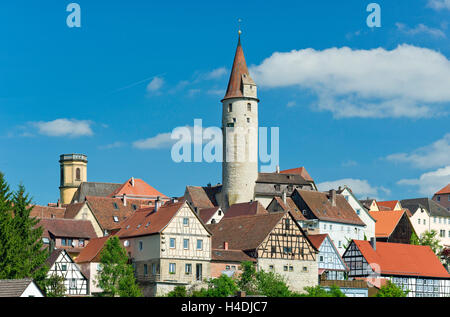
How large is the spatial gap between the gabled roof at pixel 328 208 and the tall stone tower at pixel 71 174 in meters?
41.8

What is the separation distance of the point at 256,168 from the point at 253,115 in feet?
20.3

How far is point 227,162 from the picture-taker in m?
96.4

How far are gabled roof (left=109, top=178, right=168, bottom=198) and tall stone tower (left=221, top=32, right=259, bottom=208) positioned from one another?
16.1 m

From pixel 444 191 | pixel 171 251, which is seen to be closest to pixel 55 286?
pixel 171 251

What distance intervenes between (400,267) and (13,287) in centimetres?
3969

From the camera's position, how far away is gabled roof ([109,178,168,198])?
360ft

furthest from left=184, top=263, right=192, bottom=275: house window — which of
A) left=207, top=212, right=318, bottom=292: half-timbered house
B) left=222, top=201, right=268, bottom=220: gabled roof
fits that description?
left=222, top=201, right=268, bottom=220: gabled roof

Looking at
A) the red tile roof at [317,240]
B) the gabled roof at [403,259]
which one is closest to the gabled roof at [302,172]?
the gabled roof at [403,259]

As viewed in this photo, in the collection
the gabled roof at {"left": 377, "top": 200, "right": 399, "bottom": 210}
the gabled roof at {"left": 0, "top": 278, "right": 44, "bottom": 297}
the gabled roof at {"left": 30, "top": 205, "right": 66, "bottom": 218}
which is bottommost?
the gabled roof at {"left": 0, "top": 278, "right": 44, "bottom": 297}

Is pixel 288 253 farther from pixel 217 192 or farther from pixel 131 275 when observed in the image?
pixel 217 192

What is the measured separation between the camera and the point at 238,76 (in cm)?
9969

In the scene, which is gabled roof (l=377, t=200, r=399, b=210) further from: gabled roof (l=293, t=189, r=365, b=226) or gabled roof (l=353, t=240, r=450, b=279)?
gabled roof (l=353, t=240, r=450, b=279)

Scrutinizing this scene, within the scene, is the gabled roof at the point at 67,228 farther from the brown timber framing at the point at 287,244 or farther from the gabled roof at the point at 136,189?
the gabled roof at the point at 136,189
